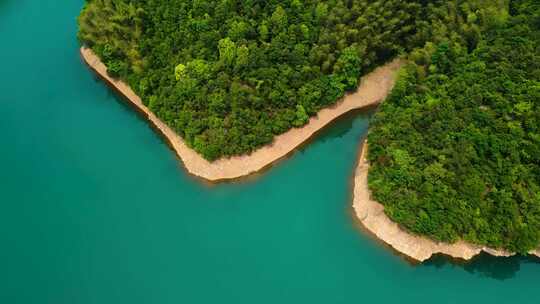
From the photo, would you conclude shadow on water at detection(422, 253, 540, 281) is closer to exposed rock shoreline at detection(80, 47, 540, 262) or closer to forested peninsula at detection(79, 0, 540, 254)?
exposed rock shoreline at detection(80, 47, 540, 262)

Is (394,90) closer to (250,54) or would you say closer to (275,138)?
(275,138)

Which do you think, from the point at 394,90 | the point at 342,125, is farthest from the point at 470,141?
the point at 342,125

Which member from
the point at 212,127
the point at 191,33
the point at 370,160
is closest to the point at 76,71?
the point at 191,33

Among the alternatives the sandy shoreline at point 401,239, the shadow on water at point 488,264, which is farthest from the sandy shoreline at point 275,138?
the shadow on water at point 488,264

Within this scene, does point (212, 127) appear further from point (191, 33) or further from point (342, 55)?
point (342, 55)

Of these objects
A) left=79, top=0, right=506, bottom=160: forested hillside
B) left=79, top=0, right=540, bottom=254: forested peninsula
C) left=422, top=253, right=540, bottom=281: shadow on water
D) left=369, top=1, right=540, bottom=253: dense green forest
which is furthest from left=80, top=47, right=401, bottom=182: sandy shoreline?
left=422, top=253, right=540, bottom=281: shadow on water

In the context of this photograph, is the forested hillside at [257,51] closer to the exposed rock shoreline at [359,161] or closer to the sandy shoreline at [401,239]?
the exposed rock shoreline at [359,161]
